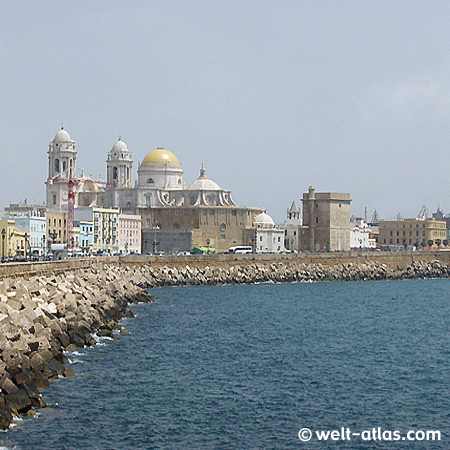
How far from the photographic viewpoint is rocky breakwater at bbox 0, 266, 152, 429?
65.2 ft

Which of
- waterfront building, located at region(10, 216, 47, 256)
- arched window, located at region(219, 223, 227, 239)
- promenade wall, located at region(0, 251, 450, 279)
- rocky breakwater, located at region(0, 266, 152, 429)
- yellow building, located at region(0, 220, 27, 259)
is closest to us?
rocky breakwater, located at region(0, 266, 152, 429)

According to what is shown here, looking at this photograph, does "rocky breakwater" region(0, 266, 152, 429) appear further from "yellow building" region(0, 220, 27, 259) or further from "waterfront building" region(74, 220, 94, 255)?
"waterfront building" region(74, 220, 94, 255)

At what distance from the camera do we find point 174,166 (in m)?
105

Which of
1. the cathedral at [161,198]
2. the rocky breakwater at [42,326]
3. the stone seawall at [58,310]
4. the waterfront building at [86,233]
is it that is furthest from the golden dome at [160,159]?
the rocky breakwater at [42,326]

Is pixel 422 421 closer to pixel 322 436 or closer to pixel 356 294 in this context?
pixel 322 436

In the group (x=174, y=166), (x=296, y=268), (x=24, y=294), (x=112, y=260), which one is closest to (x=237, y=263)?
(x=296, y=268)

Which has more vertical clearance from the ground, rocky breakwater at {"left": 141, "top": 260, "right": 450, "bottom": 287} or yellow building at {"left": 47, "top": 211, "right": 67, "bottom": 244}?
yellow building at {"left": 47, "top": 211, "right": 67, "bottom": 244}

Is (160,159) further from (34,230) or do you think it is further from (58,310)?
(58,310)

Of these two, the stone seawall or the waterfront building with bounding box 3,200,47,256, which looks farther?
the waterfront building with bounding box 3,200,47,256

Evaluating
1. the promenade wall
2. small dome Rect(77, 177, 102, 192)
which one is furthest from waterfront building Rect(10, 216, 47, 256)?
small dome Rect(77, 177, 102, 192)

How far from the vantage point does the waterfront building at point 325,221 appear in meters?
97.6

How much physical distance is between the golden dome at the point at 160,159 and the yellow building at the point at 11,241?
31469 millimetres

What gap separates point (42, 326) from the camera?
24938mm

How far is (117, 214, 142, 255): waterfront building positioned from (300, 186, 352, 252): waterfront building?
15.4 m
